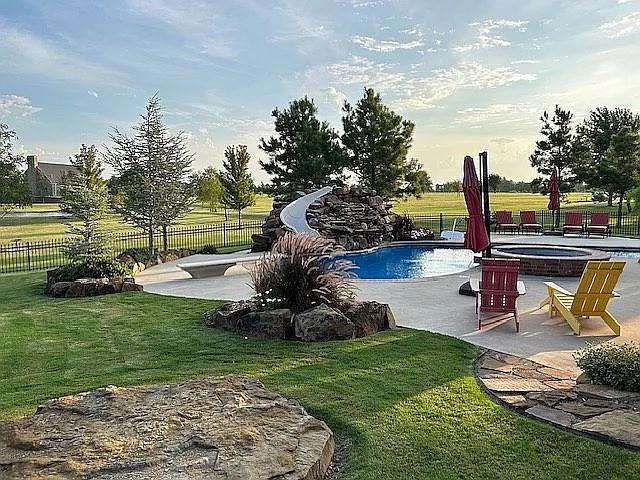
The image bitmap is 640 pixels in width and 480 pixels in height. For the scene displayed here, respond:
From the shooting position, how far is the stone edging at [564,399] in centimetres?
365

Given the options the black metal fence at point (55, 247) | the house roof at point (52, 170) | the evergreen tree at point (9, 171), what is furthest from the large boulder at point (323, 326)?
the house roof at point (52, 170)

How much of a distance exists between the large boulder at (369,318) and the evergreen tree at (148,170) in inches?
422

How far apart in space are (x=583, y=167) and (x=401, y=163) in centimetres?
975

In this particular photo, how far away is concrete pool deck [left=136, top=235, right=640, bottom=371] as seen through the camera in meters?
6.34

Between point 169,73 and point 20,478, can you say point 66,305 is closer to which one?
point 20,478

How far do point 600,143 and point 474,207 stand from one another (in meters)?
35.3

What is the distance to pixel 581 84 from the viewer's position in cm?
1622

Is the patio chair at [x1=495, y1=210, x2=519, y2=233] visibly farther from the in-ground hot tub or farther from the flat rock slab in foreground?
the flat rock slab in foreground

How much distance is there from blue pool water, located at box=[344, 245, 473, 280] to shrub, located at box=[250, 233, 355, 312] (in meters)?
5.74

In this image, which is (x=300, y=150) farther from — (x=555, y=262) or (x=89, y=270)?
(x=89, y=270)

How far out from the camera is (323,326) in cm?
623

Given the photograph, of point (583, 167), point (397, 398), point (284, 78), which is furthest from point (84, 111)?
point (583, 167)

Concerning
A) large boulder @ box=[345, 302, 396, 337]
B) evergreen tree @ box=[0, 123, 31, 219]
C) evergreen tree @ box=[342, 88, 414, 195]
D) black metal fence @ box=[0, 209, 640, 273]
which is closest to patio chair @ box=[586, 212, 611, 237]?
black metal fence @ box=[0, 209, 640, 273]

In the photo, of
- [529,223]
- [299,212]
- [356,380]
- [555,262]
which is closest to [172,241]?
[299,212]
